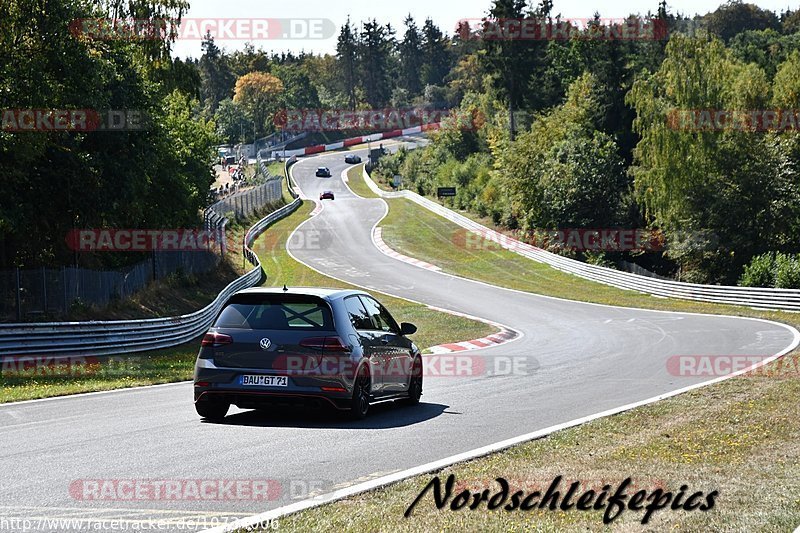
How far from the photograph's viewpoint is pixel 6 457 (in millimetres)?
8867

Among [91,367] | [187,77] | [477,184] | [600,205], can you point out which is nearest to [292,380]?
[91,367]

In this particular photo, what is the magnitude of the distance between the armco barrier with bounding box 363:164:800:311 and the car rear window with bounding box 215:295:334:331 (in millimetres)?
32340

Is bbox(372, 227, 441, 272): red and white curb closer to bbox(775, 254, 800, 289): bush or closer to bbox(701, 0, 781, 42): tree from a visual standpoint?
bbox(775, 254, 800, 289): bush

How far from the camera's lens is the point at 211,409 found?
11.9 metres

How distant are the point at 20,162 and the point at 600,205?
47200 mm

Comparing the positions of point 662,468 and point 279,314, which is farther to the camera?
point 279,314

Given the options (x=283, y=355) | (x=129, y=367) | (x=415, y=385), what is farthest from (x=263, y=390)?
(x=129, y=367)

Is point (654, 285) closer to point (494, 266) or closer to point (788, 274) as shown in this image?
point (788, 274)

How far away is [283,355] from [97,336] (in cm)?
1417

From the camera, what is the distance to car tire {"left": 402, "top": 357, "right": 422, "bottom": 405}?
1416 cm

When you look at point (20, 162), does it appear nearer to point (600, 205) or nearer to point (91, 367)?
point (91, 367)

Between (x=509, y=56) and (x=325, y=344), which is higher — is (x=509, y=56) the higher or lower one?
the higher one

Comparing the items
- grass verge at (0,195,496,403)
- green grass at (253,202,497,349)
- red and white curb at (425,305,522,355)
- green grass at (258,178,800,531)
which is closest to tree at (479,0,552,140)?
green grass at (253,202,497,349)

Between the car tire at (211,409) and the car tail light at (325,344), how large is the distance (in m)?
1.18
